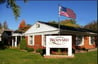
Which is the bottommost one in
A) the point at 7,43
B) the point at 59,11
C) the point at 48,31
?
the point at 7,43

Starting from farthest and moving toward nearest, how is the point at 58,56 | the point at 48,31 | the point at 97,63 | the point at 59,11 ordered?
the point at 48,31
the point at 59,11
the point at 58,56
the point at 97,63

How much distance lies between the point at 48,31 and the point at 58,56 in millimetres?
8522

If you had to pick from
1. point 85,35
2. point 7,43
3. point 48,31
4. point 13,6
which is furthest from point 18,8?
point 7,43

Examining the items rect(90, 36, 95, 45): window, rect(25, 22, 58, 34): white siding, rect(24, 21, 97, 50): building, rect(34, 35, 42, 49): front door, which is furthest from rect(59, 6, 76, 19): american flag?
rect(90, 36, 95, 45): window

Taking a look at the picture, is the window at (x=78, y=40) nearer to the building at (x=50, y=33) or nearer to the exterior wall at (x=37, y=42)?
the building at (x=50, y=33)

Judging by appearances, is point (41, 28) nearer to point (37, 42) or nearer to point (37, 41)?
point (37, 41)

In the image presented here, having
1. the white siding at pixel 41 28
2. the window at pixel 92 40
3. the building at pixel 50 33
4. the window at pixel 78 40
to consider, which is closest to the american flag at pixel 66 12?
the building at pixel 50 33

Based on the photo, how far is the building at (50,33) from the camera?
2786 centimetres

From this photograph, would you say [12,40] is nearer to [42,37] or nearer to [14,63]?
[42,37]

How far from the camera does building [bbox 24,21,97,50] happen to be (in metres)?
27.9

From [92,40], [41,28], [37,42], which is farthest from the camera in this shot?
[92,40]

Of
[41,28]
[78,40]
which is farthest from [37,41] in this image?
[78,40]

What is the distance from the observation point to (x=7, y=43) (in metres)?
42.7

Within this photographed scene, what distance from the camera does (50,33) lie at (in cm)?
2744
